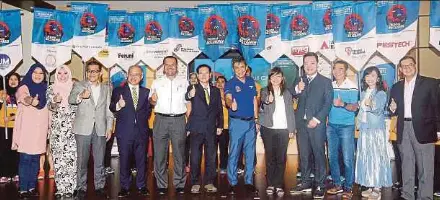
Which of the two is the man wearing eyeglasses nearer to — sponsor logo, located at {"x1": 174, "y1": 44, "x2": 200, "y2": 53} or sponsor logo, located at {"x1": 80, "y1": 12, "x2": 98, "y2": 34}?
sponsor logo, located at {"x1": 174, "y1": 44, "x2": 200, "y2": 53}

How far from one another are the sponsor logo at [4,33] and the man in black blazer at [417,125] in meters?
4.73

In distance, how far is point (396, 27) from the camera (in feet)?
16.6

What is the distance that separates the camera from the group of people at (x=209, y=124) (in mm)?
3941

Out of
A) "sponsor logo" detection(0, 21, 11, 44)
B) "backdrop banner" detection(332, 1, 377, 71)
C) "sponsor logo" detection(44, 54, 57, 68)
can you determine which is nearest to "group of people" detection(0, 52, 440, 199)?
"backdrop banner" detection(332, 1, 377, 71)

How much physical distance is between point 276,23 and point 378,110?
2310 millimetres

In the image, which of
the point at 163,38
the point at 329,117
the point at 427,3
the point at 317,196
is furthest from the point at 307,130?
the point at 427,3

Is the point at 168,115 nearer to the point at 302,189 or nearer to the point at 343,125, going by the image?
the point at 302,189

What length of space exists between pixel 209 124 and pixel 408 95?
1967 mm

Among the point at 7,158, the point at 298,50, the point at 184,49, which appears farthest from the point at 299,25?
the point at 7,158

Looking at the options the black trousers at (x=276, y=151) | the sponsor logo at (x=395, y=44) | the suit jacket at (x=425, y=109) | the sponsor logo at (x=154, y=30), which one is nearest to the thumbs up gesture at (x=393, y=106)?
the suit jacket at (x=425, y=109)

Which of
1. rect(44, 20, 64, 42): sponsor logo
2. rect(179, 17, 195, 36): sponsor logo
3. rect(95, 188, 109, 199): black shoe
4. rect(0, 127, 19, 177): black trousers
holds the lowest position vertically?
rect(95, 188, 109, 199): black shoe

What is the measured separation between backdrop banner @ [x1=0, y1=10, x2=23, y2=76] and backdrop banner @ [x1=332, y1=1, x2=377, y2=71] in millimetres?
4156

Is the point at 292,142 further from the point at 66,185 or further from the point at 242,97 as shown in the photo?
the point at 66,185

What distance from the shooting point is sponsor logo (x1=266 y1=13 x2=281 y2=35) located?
18.8 ft
